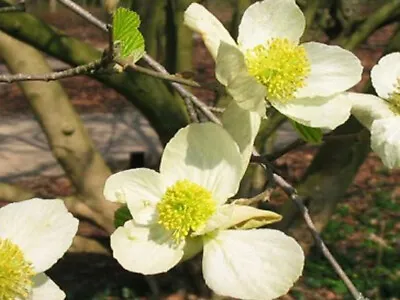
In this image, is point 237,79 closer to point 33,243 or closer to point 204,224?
point 204,224

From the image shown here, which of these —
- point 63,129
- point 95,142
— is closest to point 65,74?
point 63,129

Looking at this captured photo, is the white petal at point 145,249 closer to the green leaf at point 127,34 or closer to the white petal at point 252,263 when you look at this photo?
the white petal at point 252,263

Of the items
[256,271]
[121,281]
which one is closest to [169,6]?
[121,281]

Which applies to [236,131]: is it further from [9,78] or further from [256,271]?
[9,78]

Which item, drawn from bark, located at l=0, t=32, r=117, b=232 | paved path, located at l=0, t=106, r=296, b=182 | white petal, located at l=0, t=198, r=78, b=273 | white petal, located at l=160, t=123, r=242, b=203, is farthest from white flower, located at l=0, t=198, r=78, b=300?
paved path, located at l=0, t=106, r=296, b=182

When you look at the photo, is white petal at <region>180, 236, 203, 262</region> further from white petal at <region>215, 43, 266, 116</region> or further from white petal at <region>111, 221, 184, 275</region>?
white petal at <region>215, 43, 266, 116</region>
